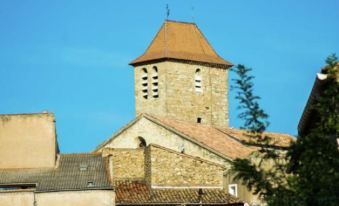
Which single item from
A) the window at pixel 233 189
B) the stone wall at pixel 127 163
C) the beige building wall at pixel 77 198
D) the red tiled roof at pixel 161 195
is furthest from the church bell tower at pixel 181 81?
the beige building wall at pixel 77 198

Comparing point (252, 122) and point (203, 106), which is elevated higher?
point (203, 106)

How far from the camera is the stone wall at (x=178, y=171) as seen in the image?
5219 cm

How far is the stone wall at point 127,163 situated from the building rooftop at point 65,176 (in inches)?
105

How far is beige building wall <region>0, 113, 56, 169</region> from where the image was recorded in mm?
49500

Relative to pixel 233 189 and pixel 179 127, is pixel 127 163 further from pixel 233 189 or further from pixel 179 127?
pixel 179 127

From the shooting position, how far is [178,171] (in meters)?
52.5

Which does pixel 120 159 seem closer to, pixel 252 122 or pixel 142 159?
pixel 142 159

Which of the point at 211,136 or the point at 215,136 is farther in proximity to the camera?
the point at 215,136

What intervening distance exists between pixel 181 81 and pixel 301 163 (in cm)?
5601

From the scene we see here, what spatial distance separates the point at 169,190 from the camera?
51625 mm

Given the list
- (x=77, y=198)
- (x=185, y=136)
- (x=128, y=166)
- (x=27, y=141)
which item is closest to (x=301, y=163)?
(x=77, y=198)

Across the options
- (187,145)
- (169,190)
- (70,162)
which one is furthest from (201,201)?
(187,145)

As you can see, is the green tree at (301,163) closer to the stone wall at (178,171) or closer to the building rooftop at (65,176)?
the building rooftop at (65,176)

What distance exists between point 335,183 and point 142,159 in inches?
1498
